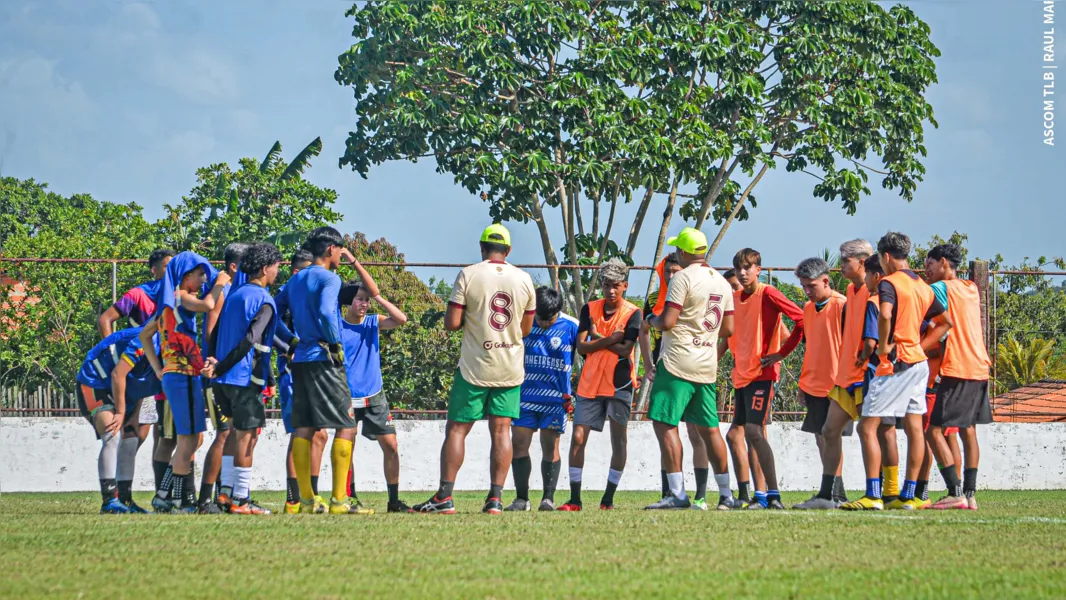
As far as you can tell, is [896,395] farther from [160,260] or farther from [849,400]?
[160,260]

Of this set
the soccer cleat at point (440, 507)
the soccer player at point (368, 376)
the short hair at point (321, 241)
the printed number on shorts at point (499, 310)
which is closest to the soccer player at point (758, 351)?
the printed number on shorts at point (499, 310)

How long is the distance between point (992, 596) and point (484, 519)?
145 inches

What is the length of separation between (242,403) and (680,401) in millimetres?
3123

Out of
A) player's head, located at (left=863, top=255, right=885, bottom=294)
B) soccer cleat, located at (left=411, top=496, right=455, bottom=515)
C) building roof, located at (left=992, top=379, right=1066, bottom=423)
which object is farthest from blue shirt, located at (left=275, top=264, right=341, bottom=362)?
building roof, located at (left=992, top=379, right=1066, bottom=423)

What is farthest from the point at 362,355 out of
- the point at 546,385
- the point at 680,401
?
the point at 680,401

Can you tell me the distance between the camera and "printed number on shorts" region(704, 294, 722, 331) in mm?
9156

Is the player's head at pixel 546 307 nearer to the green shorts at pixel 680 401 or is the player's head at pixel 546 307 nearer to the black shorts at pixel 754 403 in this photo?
the green shorts at pixel 680 401

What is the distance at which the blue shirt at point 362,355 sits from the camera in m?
9.40

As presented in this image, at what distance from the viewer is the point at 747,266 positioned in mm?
9719

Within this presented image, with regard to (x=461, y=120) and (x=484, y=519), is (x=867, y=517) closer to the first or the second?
(x=484, y=519)

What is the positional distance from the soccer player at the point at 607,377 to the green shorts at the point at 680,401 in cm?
57

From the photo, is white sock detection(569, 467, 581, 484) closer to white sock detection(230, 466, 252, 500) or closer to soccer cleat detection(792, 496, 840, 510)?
soccer cleat detection(792, 496, 840, 510)

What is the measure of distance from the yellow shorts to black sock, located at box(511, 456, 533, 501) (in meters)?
2.37

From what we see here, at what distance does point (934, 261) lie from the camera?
9602mm
